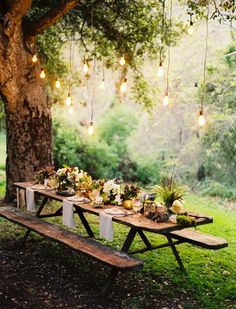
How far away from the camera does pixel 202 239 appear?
5699 mm

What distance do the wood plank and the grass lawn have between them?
527 millimetres

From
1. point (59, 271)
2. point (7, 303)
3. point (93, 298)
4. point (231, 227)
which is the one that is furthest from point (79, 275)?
point (231, 227)

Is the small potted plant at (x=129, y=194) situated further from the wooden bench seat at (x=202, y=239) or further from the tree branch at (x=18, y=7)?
the tree branch at (x=18, y=7)

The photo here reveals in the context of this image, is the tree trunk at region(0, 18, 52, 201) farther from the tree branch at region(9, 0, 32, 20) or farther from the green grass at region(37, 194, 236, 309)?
the green grass at region(37, 194, 236, 309)

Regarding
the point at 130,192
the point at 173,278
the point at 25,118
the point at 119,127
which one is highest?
the point at 25,118

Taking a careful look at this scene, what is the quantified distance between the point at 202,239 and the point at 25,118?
16.5ft

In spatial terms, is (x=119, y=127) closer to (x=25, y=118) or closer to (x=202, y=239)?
(x=25, y=118)

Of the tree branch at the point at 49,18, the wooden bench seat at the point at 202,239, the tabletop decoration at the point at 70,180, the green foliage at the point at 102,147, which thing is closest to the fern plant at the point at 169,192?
the wooden bench seat at the point at 202,239

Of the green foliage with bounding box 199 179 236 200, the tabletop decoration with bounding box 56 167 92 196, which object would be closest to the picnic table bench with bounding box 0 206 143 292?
the tabletop decoration with bounding box 56 167 92 196

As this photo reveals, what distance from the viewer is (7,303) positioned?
5223mm

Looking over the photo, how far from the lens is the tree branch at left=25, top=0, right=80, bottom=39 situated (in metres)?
8.15

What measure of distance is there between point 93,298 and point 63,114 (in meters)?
10.4

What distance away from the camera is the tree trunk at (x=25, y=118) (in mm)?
9062

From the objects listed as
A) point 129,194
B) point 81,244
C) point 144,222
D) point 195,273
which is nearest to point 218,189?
point 195,273
